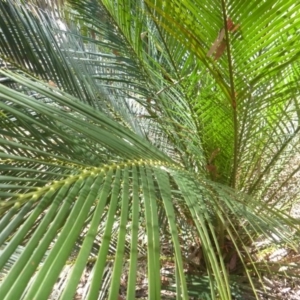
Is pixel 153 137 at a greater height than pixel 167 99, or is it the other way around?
pixel 153 137

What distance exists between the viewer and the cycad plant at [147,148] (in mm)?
462

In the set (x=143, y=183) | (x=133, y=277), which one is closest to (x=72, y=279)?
(x=133, y=277)

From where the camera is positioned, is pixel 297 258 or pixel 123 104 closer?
pixel 297 258

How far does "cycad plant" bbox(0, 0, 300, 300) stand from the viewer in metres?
0.46

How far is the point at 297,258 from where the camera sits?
1.32m

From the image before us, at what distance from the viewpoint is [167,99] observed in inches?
50.7

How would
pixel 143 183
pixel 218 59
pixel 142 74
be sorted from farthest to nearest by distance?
pixel 142 74, pixel 218 59, pixel 143 183

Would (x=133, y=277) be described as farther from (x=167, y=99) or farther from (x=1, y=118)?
(x=167, y=99)

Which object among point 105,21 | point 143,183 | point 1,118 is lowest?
point 143,183

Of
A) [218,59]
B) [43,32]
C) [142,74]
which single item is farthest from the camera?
[142,74]

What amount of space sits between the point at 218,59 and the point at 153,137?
2.78ft

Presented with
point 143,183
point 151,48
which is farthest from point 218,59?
point 151,48

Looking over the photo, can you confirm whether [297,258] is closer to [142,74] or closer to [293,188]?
[293,188]

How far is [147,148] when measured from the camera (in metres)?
0.76
